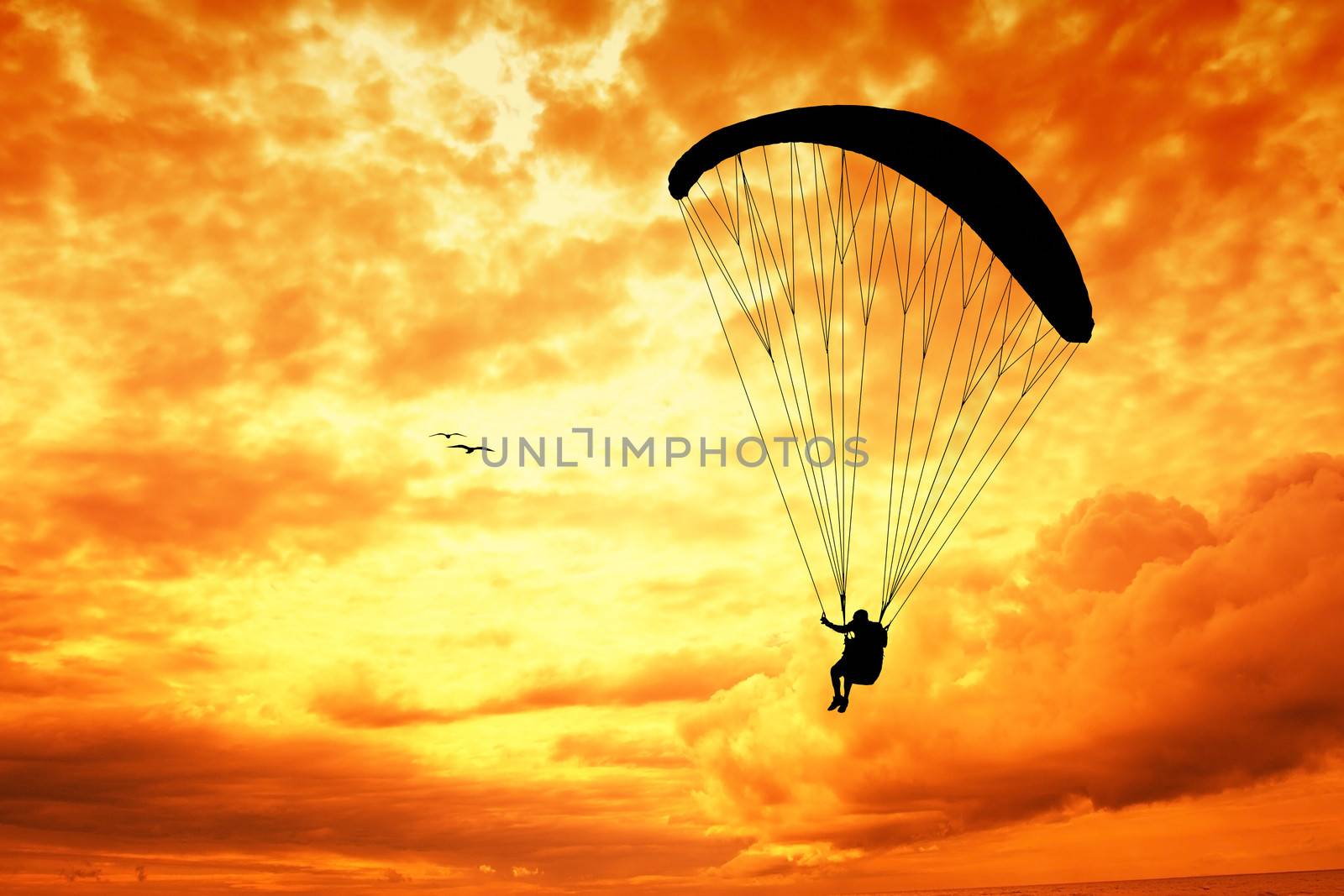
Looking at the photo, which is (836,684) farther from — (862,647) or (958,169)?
(958,169)

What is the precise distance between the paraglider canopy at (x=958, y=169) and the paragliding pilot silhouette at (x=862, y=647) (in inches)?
340

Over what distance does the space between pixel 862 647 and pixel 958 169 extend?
33.4 ft

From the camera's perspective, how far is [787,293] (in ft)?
53.0

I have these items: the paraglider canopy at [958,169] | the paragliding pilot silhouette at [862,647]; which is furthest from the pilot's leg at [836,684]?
the paraglider canopy at [958,169]

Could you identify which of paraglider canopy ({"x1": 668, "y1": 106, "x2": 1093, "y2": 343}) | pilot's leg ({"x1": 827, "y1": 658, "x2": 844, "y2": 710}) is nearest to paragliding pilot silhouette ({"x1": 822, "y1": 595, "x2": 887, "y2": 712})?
pilot's leg ({"x1": 827, "y1": 658, "x2": 844, "y2": 710})

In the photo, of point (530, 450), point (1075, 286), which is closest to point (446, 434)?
point (530, 450)

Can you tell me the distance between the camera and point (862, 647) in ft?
65.6

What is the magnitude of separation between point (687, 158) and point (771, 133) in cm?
216

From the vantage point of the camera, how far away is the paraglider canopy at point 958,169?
21.6 metres

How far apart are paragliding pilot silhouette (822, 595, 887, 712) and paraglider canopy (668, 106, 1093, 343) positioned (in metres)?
8.63

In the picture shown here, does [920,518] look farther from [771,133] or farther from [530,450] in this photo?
[530,450]

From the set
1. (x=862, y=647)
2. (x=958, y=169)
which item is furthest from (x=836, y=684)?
(x=958, y=169)

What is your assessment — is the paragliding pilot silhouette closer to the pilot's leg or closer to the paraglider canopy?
the pilot's leg

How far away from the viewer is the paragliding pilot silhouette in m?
20.0
